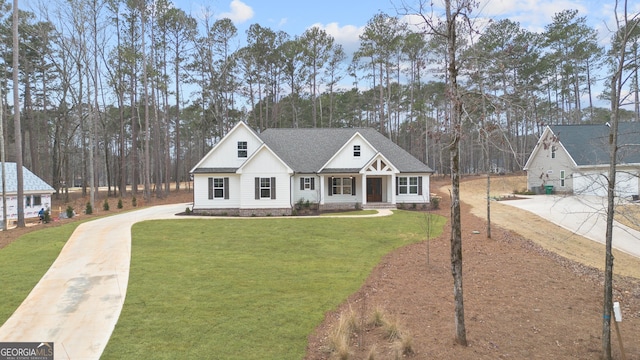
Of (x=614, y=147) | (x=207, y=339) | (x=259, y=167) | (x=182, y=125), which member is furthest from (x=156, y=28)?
(x=614, y=147)

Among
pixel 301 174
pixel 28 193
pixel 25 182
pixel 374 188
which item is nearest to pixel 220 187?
pixel 301 174

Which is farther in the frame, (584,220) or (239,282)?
(584,220)

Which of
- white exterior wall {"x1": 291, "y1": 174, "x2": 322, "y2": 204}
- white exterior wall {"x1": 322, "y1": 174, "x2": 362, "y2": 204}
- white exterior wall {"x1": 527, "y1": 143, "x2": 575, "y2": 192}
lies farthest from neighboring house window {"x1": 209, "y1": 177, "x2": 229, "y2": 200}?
white exterior wall {"x1": 527, "y1": 143, "x2": 575, "y2": 192}

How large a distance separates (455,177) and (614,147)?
2.73m

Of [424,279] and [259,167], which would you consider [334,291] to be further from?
[259,167]

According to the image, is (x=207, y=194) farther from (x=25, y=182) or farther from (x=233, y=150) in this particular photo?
(x=25, y=182)

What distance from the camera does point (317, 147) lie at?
1110 inches

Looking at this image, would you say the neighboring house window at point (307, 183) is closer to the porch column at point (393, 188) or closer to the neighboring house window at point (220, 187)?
the neighboring house window at point (220, 187)

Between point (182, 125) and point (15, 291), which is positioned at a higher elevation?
point (182, 125)

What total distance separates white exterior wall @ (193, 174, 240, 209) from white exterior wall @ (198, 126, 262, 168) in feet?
2.66

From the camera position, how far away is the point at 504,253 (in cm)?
1368

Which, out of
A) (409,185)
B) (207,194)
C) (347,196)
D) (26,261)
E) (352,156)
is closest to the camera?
(26,261)

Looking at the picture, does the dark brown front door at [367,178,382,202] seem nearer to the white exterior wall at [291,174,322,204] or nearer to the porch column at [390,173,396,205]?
the porch column at [390,173,396,205]

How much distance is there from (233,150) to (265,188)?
3.60 m
